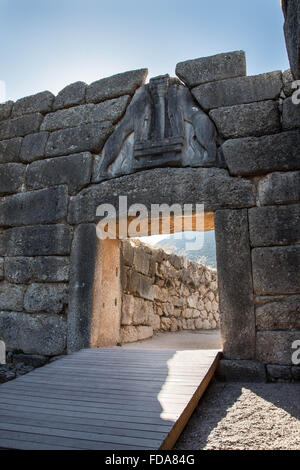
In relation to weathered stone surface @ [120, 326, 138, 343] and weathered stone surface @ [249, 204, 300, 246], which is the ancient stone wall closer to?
weathered stone surface @ [249, 204, 300, 246]

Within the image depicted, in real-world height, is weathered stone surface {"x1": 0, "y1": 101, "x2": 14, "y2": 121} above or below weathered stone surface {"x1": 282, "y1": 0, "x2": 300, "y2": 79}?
above

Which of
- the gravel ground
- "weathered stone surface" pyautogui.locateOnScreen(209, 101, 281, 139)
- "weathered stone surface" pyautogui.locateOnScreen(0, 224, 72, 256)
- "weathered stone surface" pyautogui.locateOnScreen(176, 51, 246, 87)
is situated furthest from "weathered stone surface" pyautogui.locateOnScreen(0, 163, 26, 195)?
the gravel ground

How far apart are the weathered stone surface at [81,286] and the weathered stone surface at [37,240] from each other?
153 mm

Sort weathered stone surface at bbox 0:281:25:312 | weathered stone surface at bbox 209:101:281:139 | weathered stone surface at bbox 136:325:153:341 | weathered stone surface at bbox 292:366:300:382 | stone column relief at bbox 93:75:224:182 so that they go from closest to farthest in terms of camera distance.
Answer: weathered stone surface at bbox 292:366:300:382 < weathered stone surface at bbox 209:101:281:139 < stone column relief at bbox 93:75:224:182 < weathered stone surface at bbox 0:281:25:312 < weathered stone surface at bbox 136:325:153:341

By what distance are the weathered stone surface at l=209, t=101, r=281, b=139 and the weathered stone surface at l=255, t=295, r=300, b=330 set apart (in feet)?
5.48

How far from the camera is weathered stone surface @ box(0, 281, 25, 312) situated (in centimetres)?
447

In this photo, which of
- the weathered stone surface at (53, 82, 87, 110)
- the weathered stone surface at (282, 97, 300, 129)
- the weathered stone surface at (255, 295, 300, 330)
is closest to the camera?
the weathered stone surface at (255, 295, 300, 330)

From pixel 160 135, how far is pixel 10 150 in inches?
89.4

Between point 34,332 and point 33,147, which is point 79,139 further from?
point 34,332

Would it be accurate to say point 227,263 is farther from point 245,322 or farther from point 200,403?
point 200,403

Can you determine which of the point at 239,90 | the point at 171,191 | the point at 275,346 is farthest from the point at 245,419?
the point at 239,90

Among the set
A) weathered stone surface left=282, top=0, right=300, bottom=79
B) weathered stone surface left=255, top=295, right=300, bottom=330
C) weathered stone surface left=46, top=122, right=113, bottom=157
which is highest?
weathered stone surface left=46, top=122, right=113, bottom=157

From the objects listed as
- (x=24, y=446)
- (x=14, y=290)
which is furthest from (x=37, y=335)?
(x=24, y=446)

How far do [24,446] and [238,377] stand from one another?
6.73 feet
